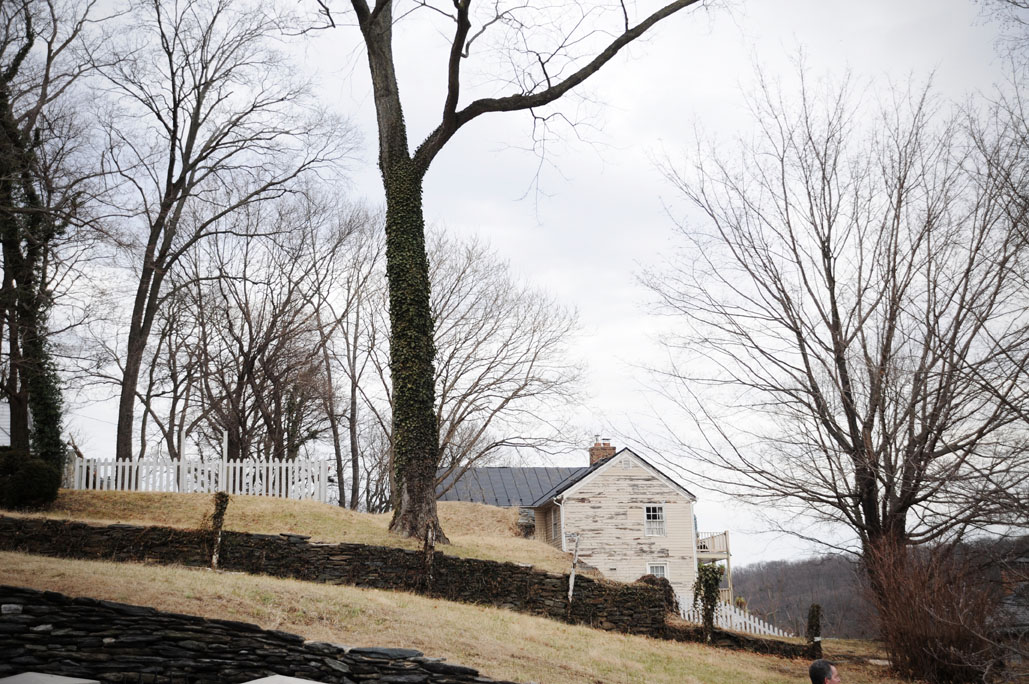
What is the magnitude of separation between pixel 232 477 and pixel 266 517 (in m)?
2.83

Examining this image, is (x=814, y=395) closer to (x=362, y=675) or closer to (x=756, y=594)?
(x=362, y=675)

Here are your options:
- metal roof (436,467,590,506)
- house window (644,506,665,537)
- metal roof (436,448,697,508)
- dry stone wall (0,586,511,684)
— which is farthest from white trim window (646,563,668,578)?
dry stone wall (0,586,511,684)

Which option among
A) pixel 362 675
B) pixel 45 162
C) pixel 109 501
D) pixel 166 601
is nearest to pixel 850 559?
pixel 362 675

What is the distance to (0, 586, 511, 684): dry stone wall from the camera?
250 inches

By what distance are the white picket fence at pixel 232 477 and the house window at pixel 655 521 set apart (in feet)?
36.1

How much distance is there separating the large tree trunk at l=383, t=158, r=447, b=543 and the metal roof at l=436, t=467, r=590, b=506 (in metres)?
14.7

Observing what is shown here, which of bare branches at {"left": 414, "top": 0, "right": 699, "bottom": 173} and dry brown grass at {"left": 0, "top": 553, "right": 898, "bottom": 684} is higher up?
bare branches at {"left": 414, "top": 0, "right": 699, "bottom": 173}

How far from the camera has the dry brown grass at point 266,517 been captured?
14.1 m

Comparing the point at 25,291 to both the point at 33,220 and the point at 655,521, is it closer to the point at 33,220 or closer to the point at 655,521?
the point at 33,220

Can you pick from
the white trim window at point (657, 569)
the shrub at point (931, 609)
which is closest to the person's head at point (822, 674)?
the shrub at point (931, 609)

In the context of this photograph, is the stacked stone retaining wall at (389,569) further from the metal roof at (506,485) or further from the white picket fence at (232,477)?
the metal roof at (506,485)

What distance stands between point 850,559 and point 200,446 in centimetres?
2314

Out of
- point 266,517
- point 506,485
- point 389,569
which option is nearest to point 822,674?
point 389,569

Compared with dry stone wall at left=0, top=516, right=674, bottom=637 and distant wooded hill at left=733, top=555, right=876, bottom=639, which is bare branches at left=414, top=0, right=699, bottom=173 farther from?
distant wooded hill at left=733, top=555, right=876, bottom=639
